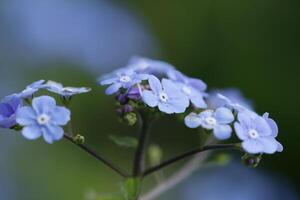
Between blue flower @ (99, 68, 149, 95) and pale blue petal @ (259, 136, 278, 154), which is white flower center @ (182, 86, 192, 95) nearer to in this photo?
blue flower @ (99, 68, 149, 95)

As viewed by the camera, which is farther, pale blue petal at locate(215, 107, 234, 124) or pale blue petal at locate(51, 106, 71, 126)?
pale blue petal at locate(215, 107, 234, 124)

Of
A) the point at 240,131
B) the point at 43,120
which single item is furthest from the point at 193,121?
the point at 43,120

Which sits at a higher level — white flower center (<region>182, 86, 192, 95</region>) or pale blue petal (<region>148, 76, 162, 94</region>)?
pale blue petal (<region>148, 76, 162, 94</region>)

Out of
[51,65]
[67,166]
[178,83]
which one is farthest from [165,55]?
[178,83]

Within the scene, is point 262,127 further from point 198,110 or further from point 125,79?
point 125,79

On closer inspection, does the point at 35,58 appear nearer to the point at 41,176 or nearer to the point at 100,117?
the point at 100,117

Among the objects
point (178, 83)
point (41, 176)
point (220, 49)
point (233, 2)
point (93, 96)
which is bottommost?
point (41, 176)

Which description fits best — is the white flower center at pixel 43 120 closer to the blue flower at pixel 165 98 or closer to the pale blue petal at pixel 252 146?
the blue flower at pixel 165 98

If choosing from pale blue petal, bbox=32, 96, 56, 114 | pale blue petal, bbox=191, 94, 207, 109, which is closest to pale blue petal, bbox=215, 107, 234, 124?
pale blue petal, bbox=191, 94, 207, 109
